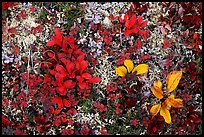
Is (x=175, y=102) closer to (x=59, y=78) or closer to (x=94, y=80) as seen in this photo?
(x=94, y=80)

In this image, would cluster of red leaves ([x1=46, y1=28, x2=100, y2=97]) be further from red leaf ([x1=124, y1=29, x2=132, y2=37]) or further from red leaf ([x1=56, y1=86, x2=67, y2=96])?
red leaf ([x1=124, y1=29, x2=132, y2=37])

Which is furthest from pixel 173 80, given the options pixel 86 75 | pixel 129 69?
pixel 86 75

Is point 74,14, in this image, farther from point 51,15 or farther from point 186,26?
point 186,26

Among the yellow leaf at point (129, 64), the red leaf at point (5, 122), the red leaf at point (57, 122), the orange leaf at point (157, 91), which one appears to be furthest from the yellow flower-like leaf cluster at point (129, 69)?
the red leaf at point (5, 122)

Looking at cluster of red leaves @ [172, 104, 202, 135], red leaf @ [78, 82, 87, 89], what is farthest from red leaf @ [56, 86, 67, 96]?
cluster of red leaves @ [172, 104, 202, 135]

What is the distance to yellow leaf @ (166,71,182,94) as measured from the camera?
3.08 m

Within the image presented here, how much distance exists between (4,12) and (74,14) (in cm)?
68

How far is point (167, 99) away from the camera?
308 centimetres

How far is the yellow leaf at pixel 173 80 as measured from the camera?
3.08 m

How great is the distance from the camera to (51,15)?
10.7 feet

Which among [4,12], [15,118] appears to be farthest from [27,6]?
[15,118]

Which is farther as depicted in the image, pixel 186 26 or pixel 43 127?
pixel 186 26

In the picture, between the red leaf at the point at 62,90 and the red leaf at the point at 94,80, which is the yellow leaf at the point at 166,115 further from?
the red leaf at the point at 62,90

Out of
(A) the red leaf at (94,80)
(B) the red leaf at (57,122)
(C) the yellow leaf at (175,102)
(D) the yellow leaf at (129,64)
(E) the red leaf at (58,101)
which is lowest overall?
(B) the red leaf at (57,122)
